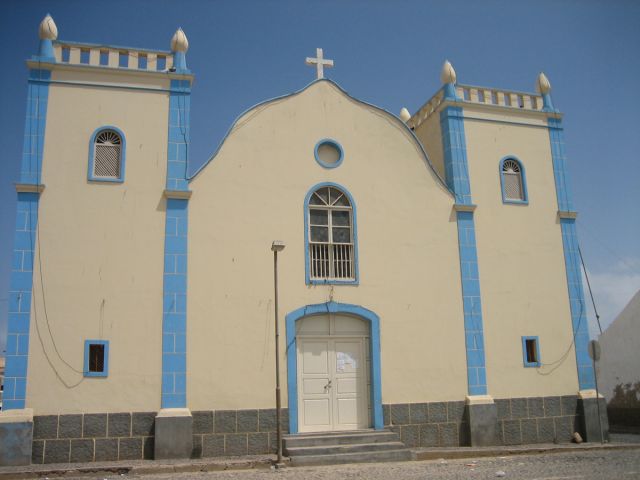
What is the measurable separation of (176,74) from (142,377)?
6.41 metres

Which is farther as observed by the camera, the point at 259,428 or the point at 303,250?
the point at 303,250

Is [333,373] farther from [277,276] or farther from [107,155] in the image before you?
[107,155]

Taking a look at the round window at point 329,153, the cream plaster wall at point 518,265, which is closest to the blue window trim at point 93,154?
the round window at point 329,153

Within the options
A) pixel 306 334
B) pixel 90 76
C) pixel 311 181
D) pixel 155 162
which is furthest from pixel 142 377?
pixel 90 76

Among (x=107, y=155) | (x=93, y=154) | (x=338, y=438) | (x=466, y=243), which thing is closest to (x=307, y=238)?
(x=466, y=243)

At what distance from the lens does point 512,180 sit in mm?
16188

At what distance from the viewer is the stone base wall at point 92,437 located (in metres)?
11.9

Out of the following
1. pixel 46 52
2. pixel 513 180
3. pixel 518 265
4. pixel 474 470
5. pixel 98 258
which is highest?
pixel 46 52

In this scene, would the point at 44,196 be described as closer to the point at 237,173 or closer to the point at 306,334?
the point at 237,173

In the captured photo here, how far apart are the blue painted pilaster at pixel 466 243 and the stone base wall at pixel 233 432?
4632 mm

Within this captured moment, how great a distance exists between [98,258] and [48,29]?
16.2 feet

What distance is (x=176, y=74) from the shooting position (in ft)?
46.0

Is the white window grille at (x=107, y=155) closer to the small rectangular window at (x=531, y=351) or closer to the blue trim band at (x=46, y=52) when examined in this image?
the blue trim band at (x=46, y=52)

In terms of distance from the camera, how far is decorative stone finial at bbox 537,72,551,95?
17.0 meters
